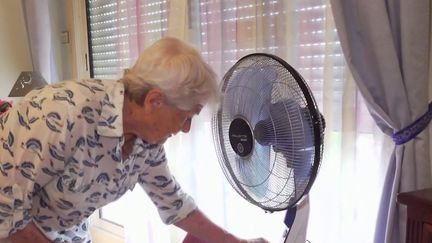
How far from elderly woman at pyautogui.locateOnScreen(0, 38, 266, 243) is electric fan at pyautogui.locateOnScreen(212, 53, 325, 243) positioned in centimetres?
9

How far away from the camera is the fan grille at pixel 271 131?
2.62ft

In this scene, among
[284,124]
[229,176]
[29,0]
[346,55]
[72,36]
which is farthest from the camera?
[72,36]

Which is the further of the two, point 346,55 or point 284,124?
point 346,55

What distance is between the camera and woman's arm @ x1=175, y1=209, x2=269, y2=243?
1154mm

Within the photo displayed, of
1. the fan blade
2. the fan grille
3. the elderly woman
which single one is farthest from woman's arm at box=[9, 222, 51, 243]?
the fan blade

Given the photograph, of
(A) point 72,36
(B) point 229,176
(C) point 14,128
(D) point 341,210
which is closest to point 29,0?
(A) point 72,36

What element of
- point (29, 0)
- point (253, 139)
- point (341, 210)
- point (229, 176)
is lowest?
point (341, 210)

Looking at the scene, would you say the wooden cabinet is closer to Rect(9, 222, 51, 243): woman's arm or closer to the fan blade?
the fan blade

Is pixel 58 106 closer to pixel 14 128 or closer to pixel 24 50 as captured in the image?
pixel 14 128

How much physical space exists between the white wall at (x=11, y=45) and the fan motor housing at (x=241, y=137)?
225cm

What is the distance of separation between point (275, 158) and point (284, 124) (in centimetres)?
10

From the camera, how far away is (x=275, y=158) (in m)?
0.90

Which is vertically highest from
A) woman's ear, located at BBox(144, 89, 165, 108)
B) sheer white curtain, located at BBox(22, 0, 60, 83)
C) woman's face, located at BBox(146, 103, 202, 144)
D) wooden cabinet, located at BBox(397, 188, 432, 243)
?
sheer white curtain, located at BBox(22, 0, 60, 83)

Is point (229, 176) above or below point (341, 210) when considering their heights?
above
